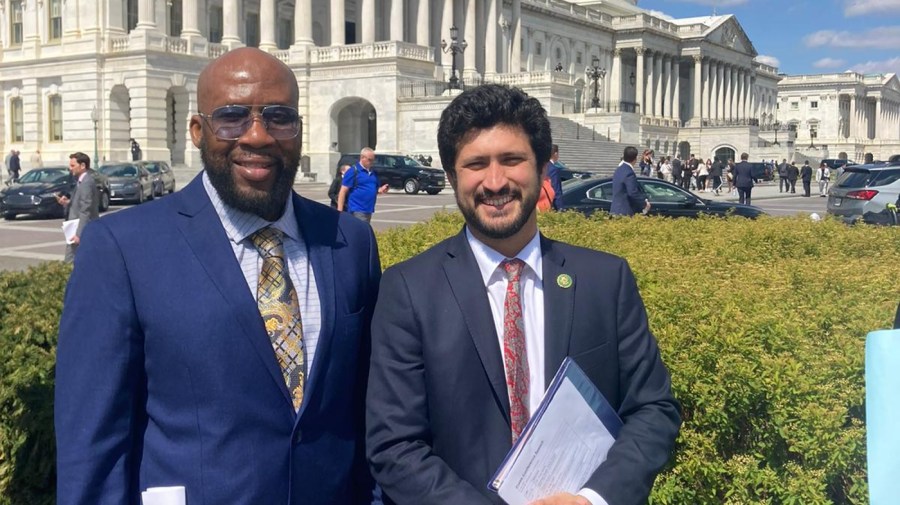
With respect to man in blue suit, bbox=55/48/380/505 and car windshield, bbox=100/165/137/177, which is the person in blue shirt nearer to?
man in blue suit, bbox=55/48/380/505

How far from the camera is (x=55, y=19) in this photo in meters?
47.0

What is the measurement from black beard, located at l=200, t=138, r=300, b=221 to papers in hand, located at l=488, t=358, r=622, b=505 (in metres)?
1.02

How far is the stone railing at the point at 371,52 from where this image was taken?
45.8 meters

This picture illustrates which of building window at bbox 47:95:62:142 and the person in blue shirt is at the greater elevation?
building window at bbox 47:95:62:142

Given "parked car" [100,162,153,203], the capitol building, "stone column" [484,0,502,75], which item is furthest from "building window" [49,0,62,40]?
"stone column" [484,0,502,75]

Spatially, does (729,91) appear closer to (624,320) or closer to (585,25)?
(585,25)

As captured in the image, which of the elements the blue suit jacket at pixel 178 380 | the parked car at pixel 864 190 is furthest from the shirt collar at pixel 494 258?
the parked car at pixel 864 190

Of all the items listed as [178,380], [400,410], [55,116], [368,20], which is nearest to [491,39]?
[368,20]

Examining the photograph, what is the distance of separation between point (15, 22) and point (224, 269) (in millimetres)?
53245

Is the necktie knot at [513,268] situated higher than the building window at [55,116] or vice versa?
the building window at [55,116]

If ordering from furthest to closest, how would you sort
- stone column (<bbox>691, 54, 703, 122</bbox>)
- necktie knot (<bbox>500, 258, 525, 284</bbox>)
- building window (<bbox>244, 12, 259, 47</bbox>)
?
stone column (<bbox>691, 54, 703, 122</bbox>)
building window (<bbox>244, 12, 259, 47</bbox>)
necktie knot (<bbox>500, 258, 525, 284</bbox>)

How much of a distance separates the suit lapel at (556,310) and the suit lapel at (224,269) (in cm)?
82

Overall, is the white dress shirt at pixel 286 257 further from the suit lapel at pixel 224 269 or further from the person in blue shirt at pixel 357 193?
the person in blue shirt at pixel 357 193

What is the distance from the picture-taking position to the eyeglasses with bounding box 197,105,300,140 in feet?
9.14
